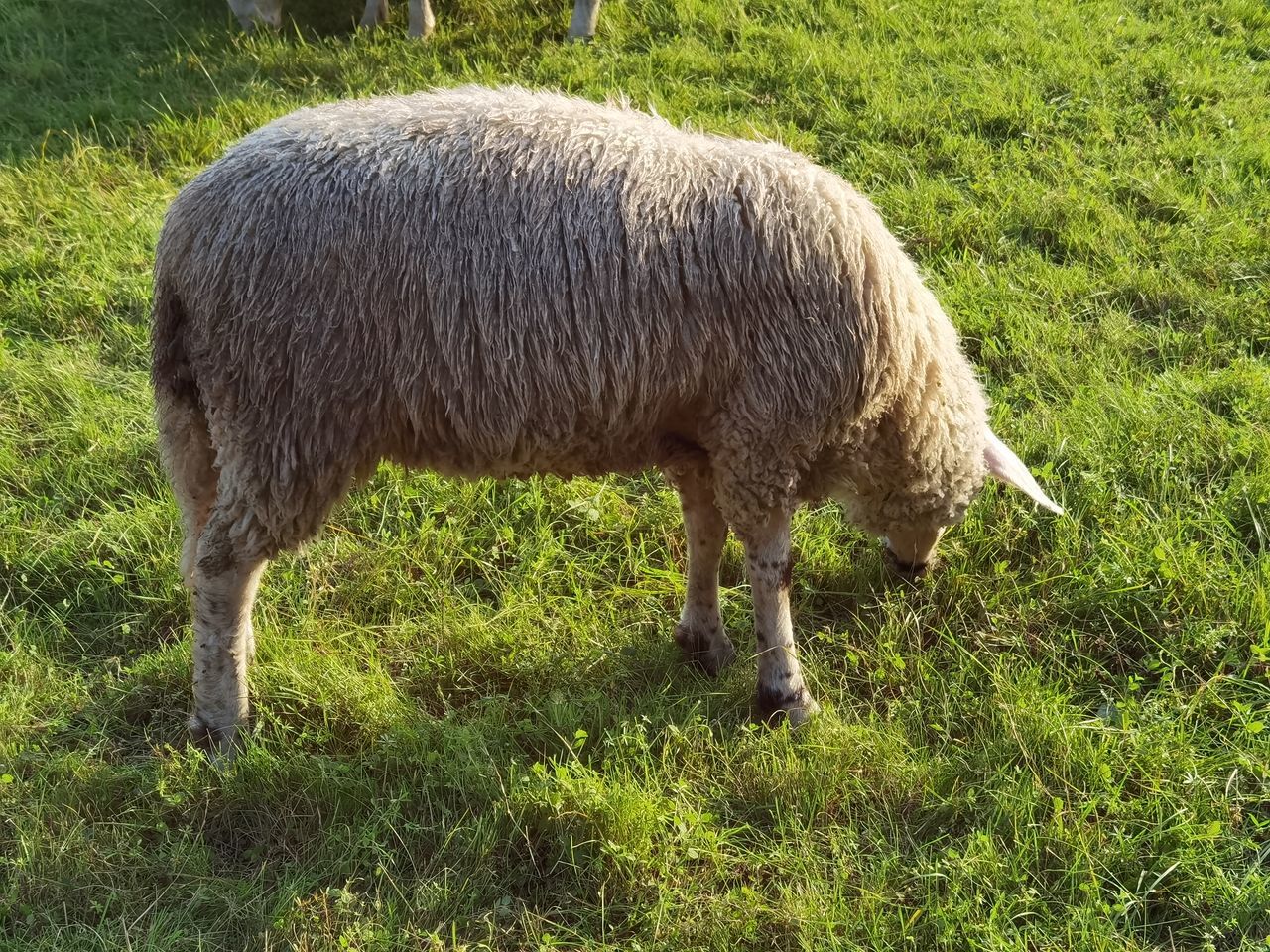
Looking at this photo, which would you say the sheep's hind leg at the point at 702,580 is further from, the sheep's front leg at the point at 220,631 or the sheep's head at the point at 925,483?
the sheep's front leg at the point at 220,631

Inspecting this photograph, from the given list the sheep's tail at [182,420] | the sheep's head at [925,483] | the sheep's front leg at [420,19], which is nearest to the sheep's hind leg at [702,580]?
the sheep's head at [925,483]

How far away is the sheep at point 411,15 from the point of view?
666 centimetres

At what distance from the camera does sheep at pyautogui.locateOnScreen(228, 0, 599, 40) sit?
666 cm

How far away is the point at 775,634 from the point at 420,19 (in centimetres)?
555

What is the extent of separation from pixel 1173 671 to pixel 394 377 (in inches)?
99.7

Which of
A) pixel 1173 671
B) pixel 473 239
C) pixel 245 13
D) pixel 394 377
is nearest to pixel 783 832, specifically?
pixel 1173 671

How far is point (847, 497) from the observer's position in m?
3.22

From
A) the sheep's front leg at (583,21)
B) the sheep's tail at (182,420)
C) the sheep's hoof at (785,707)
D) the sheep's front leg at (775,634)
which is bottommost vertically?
the sheep's hoof at (785,707)

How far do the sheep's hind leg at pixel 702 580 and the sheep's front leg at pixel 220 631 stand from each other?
1327 millimetres

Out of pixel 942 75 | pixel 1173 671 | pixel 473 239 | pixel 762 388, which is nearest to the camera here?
pixel 473 239

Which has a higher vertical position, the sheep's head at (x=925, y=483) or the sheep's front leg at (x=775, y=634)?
the sheep's head at (x=925, y=483)

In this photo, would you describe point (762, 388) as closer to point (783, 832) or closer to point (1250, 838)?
point (783, 832)

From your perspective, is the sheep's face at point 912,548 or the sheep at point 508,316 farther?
the sheep's face at point 912,548

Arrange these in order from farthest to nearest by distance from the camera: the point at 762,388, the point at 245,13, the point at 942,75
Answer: the point at 245,13 < the point at 942,75 < the point at 762,388
